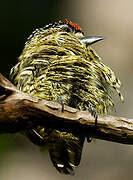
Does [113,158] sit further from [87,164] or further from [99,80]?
[99,80]

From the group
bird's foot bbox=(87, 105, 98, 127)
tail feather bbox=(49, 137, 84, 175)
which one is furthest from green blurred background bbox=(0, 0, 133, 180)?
bird's foot bbox=(87, 105, 98, 127)

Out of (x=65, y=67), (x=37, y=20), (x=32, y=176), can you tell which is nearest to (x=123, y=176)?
(x=32, y=176)

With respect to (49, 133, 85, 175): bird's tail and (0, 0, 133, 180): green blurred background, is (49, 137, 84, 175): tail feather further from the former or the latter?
(0, 0, 133, 180): green blurred background

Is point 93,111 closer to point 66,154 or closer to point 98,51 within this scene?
point 66,154

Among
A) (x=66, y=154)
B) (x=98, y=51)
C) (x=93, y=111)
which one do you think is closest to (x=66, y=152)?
(x=66, y=154)

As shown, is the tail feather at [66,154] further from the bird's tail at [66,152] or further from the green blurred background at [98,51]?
the green blurred background at [98,51]

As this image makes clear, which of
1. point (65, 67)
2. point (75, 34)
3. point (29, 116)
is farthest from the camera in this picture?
point (75, 34)
